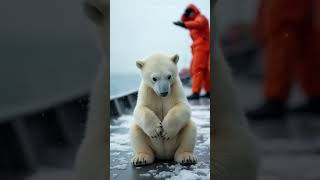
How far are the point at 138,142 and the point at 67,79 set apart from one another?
0.52 m

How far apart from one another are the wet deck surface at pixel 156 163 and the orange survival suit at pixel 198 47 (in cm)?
42

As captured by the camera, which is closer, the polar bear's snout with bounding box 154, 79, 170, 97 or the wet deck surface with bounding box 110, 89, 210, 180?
the wet deck surface with bounding box 110, 89, 210, 180

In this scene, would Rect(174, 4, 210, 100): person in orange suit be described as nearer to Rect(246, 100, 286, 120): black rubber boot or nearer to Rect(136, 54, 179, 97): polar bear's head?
Rect(136, 54, 179, 97): polar bear's head

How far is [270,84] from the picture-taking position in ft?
4.53

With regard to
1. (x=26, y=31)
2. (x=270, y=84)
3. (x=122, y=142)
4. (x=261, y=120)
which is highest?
(x=26, y=31)

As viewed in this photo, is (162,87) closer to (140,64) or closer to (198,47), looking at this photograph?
(140,64)

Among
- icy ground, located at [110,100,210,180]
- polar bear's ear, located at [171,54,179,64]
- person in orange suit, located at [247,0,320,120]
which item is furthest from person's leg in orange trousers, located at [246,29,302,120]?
polar bear's ear, located at [171,54,179,64]

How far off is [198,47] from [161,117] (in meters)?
0.68

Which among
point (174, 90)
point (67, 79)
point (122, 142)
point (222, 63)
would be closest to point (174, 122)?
point (174, 90)

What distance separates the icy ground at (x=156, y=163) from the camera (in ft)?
5.10

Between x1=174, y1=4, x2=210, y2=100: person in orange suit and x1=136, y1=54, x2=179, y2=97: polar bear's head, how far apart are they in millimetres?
222

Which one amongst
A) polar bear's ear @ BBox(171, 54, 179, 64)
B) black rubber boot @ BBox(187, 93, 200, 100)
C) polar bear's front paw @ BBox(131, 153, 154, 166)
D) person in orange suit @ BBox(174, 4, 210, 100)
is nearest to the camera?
polar bear's front paw @ BBox(131, 153, 154, 166)

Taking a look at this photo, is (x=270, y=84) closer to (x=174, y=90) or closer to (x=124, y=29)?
(x=174, y=90)

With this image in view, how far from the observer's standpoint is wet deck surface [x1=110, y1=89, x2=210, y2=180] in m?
1.56
